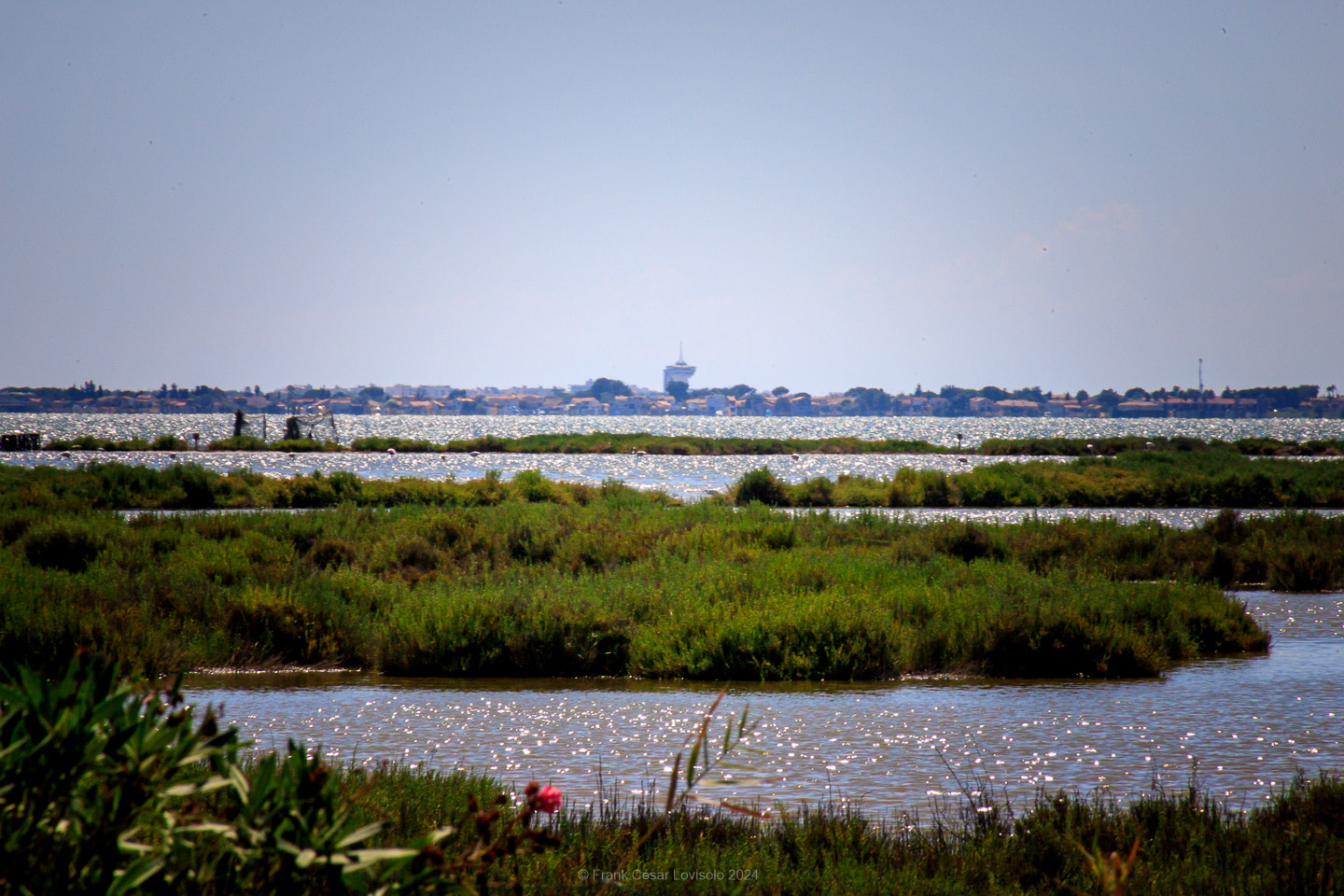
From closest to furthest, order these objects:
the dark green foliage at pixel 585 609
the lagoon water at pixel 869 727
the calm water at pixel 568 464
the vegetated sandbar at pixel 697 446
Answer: the lagoon water at pixel 869 727, the dark green foliage at pixel 585 609, the calm water at pixel 568 464, the vegetated sandbar at pixel 697 446

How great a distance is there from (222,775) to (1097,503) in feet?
122

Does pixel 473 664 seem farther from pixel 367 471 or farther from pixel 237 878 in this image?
pixel 367 471

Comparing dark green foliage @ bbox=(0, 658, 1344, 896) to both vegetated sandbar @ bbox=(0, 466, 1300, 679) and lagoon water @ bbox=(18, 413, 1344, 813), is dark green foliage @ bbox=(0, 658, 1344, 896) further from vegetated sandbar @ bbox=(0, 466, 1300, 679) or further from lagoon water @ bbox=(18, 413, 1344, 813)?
vegetated sandbar @ bbox=(0, 466, 1300, 679)

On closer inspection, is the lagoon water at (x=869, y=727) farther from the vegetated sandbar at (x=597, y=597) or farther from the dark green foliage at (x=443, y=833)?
the dark green foliage at (x=443, y=833)

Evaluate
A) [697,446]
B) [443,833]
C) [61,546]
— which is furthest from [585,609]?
[697,446]

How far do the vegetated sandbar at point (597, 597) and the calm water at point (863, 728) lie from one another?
1.63 ft

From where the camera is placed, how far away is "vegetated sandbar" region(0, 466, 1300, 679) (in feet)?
38.4

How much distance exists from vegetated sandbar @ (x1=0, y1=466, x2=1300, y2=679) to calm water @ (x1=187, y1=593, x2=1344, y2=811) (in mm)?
496

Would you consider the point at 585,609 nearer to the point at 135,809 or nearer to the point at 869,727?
the point at 869,727

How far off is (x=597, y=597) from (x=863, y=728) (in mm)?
4659

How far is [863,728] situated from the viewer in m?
9.19

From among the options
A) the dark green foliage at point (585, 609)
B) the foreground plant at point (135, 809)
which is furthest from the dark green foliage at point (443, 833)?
the dark green foliage at point (585, 609)

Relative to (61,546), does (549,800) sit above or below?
above

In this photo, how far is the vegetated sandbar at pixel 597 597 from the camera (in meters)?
11.7
